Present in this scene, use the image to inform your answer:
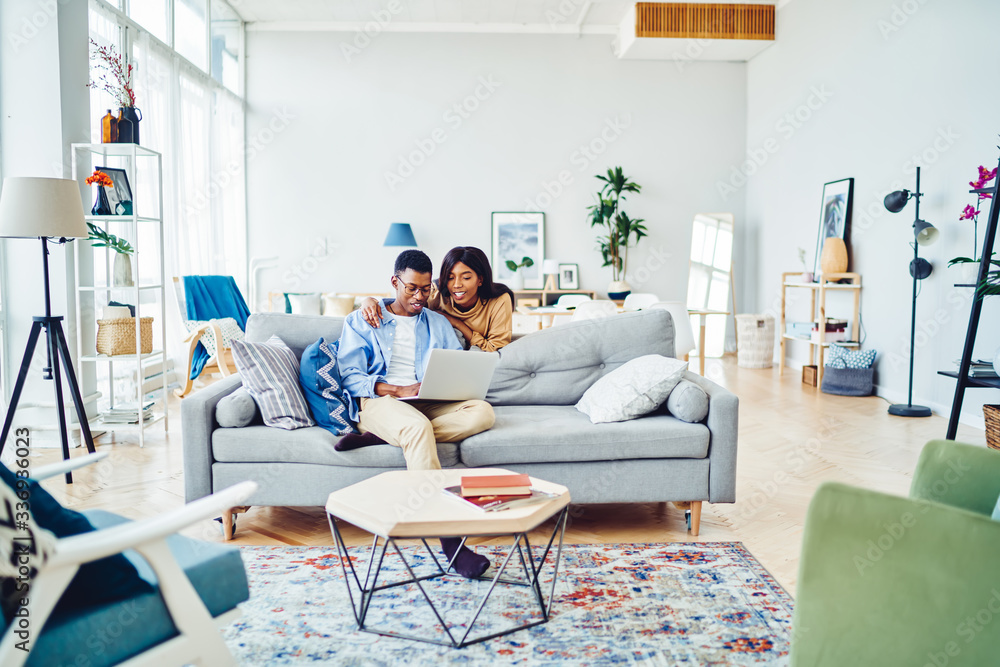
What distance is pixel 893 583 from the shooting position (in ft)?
4.36

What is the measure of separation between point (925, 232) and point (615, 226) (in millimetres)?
3550

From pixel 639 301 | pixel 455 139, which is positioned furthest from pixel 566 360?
pixel 455 139

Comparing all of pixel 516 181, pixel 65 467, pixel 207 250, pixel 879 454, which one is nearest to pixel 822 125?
pixel 516 181

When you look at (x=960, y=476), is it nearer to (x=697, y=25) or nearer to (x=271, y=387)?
(x=271, y=387)

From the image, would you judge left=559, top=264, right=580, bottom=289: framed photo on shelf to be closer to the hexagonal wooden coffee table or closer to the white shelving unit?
the white shelving unit

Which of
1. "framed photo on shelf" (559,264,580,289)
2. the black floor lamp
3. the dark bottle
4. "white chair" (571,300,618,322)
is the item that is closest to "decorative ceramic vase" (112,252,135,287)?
the dark bottle

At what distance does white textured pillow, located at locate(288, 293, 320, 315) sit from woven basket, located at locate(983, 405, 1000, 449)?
5.69 meters

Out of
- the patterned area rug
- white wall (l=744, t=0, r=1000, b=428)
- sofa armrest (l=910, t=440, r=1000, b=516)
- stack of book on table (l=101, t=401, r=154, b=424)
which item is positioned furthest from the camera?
white wall (l=744, t=0, r=1000, b=428)

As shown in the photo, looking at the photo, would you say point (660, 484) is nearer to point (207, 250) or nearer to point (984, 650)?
point (984, 650)

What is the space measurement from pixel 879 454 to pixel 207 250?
5.67m

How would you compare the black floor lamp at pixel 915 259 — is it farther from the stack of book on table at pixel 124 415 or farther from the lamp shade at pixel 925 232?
the stack of book on table at pixel 124 415

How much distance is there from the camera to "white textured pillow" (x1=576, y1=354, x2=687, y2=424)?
9.16 ft

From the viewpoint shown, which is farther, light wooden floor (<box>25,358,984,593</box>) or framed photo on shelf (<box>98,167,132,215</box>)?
framed photo on shelf (<box>98,167,132,215</box>)

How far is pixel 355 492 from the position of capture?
1993mm
